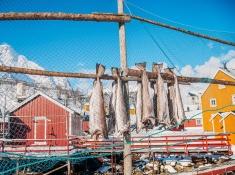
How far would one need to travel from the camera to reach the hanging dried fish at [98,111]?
5.30 meters

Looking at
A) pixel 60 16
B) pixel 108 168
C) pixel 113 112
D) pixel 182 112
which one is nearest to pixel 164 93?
pixel 182 112

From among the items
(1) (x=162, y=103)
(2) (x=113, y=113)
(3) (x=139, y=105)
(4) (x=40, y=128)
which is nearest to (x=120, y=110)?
(2) (x=113, y=113)

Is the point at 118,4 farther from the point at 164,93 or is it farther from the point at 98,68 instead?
the point at 164,93

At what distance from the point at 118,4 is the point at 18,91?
1317 inches

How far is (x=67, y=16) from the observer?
4852 millimetres

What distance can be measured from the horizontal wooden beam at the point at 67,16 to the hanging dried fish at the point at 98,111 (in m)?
0.86

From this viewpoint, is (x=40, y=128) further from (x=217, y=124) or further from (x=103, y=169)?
(x=217, y=124)

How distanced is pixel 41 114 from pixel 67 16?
2427 centimetres

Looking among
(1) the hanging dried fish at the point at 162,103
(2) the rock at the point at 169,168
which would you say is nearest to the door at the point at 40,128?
(2) the rock at the point at 169,168

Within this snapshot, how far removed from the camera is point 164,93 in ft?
19.7

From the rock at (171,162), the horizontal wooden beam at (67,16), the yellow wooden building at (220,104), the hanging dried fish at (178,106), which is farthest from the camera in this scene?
the yellow wooden building at (220,104)

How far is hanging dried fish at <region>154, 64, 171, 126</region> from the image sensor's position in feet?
19.3

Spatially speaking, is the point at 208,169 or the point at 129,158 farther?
the point at 208,169

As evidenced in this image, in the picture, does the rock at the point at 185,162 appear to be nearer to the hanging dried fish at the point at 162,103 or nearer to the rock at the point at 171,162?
the rock at the point at 171,162
